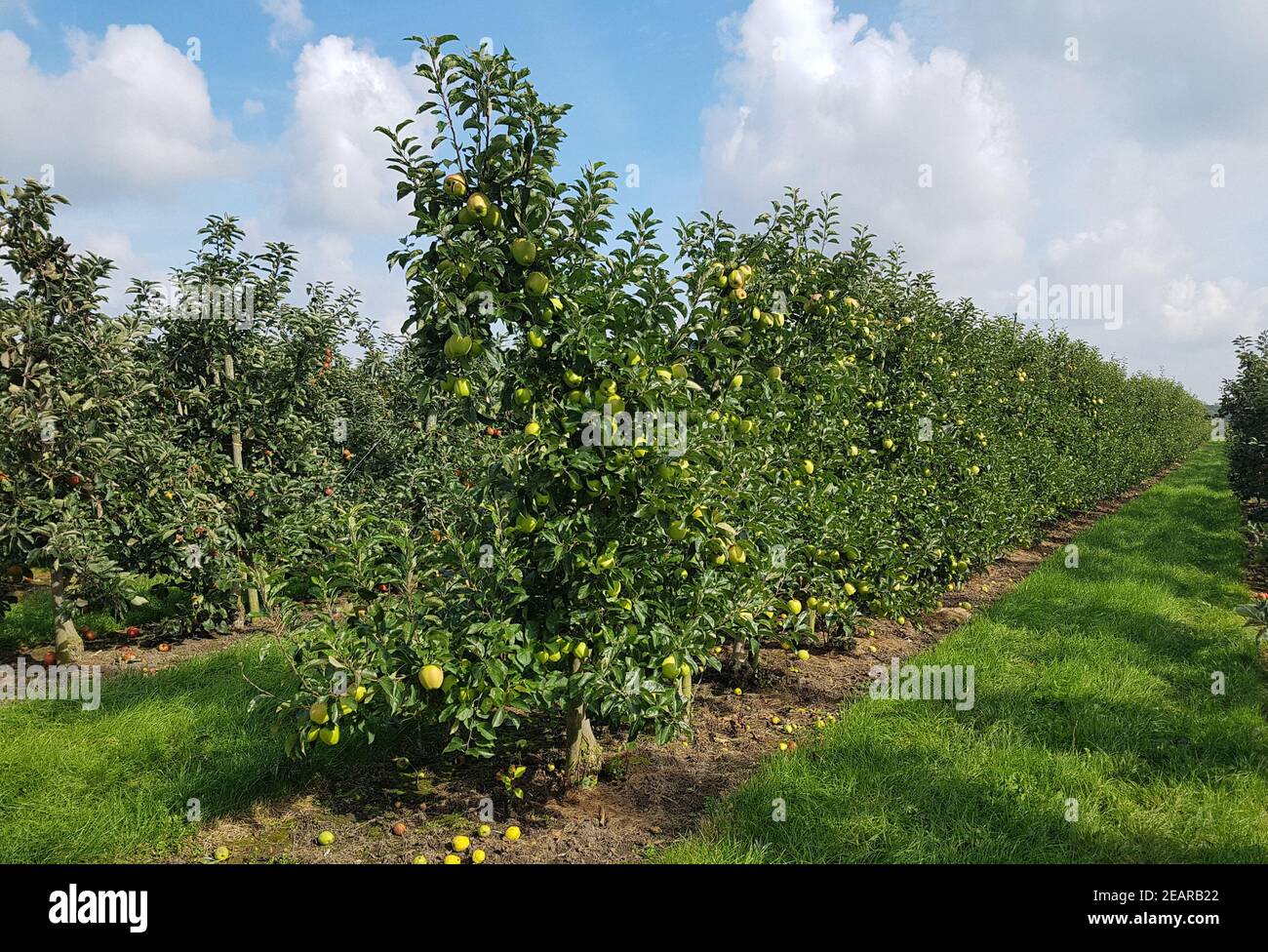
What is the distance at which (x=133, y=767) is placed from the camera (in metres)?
3.88

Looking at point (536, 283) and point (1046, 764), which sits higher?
point (536, 283)

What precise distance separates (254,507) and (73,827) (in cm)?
398

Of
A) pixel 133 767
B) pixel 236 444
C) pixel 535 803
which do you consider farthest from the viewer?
pixel 236 444

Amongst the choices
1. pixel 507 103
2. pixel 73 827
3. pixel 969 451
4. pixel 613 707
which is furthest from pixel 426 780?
pixel 969 451

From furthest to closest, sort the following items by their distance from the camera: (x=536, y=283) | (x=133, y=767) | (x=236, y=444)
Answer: (x=236, y=444) → (x=133, y=767) → (x=536, y=283)

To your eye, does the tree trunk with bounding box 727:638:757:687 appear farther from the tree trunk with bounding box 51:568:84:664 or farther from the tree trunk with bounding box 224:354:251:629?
the tree trunk with bounding box 51:568:84:664

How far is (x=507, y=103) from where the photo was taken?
303 centimetres

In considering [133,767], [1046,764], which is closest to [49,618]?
[133,767]

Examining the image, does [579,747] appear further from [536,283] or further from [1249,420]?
[1249,420]

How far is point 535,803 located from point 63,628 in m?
4.81

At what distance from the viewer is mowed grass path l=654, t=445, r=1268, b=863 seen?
318 centimetres

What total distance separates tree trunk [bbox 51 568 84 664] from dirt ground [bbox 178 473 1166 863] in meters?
3.65

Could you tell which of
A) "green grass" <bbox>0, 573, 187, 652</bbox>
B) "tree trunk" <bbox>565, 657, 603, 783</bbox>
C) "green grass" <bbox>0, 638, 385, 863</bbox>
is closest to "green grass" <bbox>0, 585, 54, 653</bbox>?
"green grass" <bbox>0, 573, 187, 652</bbox>

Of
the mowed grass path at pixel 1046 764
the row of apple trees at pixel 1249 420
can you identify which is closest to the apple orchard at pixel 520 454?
the mowed grass path at pixel 1046 764
